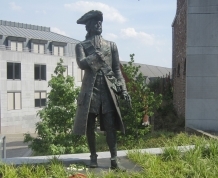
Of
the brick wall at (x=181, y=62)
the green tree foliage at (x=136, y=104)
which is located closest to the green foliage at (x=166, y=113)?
the brick wall at (x=181, y=62)

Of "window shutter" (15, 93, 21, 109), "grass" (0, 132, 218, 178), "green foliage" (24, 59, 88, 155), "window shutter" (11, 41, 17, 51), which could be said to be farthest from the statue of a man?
"window shutter" (11, 41, 17, 51)

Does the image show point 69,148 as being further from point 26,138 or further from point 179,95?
point 179,95

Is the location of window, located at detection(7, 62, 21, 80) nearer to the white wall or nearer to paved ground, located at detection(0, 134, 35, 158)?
Answer: the white wall

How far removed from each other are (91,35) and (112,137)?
156 cm

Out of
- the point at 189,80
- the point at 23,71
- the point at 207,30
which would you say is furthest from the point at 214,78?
the point at 23,71

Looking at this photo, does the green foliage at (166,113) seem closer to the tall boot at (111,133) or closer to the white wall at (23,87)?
the tall boot at (111,133)

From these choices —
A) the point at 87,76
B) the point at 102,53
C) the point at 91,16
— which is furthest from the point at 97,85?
the point at 91,16

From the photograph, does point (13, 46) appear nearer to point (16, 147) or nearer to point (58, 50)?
point (58, 50)

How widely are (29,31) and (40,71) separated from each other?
6752 millimetres

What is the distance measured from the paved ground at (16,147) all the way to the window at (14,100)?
7.50ft

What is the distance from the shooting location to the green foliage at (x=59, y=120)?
Answer: 10648 millimetres

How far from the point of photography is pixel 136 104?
37.1ft

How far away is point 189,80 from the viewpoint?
12219 mm

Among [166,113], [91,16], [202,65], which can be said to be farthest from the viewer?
[166,113]
